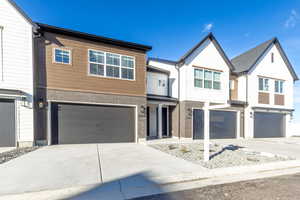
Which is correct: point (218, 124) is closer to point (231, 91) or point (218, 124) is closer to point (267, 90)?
point (231, 91)

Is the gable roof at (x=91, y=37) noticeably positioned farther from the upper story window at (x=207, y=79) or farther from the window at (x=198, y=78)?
the upper story window at (x=207, y=79)

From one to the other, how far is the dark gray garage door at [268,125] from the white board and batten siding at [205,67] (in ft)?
13.4

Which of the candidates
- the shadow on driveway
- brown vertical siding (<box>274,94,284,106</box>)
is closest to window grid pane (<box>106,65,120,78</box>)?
the shadow on driveway

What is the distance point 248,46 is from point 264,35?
5.89 feet

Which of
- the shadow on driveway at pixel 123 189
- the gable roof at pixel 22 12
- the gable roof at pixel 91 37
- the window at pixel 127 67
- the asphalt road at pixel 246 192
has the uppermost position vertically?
the gable roof at pixel 22 12

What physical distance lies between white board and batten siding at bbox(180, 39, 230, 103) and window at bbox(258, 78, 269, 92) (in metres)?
3.47

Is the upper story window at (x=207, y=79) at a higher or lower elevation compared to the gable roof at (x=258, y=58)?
lower

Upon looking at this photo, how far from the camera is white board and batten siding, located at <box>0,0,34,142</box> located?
271 inches

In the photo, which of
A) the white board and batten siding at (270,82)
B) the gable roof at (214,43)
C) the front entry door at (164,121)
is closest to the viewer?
the gable roof at (214,43)

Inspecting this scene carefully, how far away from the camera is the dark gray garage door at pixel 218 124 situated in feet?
35.3

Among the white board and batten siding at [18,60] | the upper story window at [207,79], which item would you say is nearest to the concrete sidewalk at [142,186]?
the white board and batten siding at [18,60]

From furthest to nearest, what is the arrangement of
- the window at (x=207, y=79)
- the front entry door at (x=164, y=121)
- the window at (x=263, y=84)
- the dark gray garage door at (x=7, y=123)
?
1. the window at (x=263, y=84)
2. the front entry door at (x=164, y=121)
3. the window at (x=207, y=79)
4. the dark gray garage door at (x=7, y=123)

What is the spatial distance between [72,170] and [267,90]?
51.7ft

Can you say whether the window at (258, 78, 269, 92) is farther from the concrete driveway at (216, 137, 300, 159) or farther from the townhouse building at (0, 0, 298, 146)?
the concrete driveway at (216, 137, 300, 159)
